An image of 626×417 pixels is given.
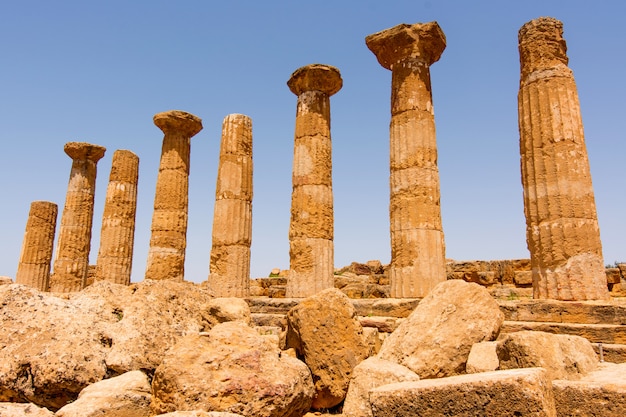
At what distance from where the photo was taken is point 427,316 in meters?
6.07

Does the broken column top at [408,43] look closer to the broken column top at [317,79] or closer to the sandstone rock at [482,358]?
the broken column top at [317,79]

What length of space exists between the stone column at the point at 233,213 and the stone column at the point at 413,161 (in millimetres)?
5208

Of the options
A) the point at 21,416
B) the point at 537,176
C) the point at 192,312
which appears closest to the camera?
the point at 21,416

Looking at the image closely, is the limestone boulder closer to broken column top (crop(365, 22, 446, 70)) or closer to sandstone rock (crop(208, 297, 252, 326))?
sandstone rock (crop(208, 297, 252, 326))

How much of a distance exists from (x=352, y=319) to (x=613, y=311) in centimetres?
422

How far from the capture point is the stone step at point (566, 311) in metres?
7.01

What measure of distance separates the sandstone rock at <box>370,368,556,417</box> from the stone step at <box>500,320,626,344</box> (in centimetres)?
357

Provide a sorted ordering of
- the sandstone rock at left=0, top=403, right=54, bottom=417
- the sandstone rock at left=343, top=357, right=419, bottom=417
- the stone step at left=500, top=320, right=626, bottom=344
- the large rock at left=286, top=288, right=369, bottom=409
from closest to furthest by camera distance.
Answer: the sandstone rock at left=0, top=403, right=54, bottom=417 → the sandstone rock at left=343, top=357, right=419, bottom=417 → the large rock at left=286, top=288, right=369, bottom=409 → the stone step at left=500, top=320, right=626, bottom=344

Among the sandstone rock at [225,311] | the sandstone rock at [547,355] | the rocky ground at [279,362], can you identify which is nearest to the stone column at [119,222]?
the sandstone rock at [225,311]

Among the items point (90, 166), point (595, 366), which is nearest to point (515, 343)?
point (595, 366)

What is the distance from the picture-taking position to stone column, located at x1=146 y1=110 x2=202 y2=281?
50.6 ft

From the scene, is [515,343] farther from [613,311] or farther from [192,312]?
[192,312]

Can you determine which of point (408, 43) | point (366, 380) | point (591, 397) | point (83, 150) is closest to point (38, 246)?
point (83, 150)

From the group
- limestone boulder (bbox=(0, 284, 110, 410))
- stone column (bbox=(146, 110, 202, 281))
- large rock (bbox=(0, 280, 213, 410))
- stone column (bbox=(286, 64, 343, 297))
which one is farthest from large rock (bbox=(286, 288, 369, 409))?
stone column (bbox=(146, 110, 202, 281))
